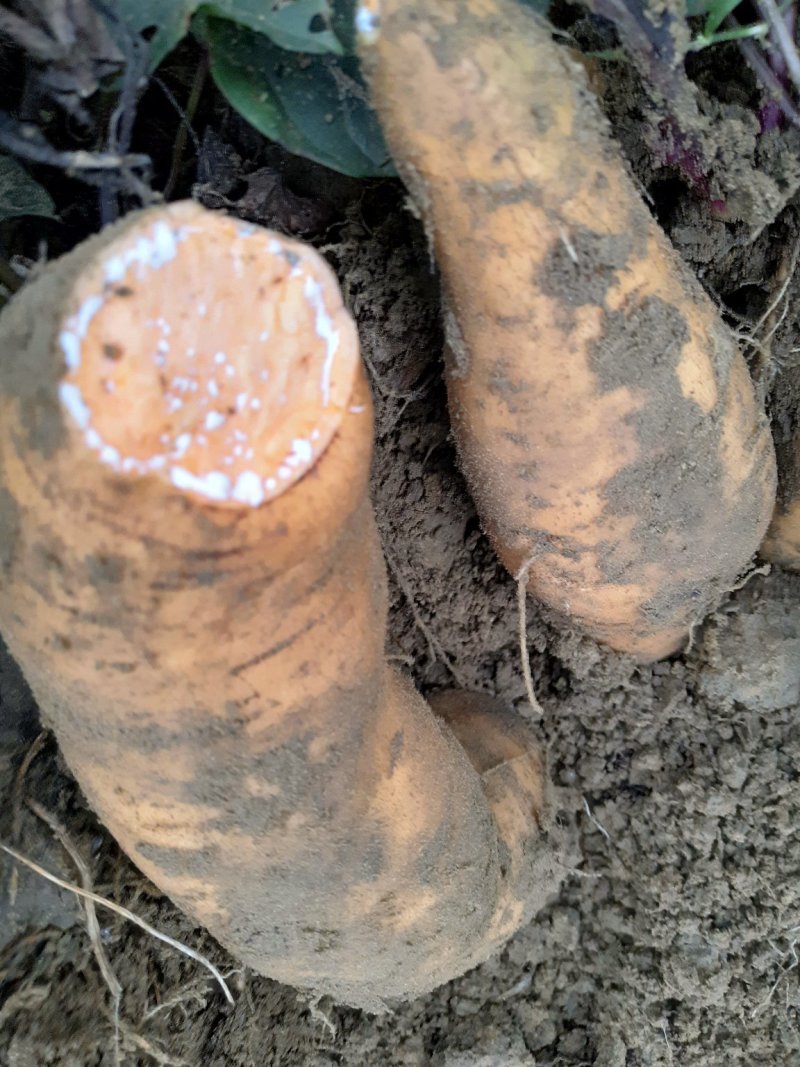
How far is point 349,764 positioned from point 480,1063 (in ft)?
2.44

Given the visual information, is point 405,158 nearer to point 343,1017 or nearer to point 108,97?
point 108,97

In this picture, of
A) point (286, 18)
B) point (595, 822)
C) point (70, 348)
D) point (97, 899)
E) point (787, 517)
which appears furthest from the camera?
point (595, 822)

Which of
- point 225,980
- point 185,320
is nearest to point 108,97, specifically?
point 185,320

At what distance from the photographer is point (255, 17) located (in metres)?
0.80

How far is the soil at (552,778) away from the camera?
1.04 meters

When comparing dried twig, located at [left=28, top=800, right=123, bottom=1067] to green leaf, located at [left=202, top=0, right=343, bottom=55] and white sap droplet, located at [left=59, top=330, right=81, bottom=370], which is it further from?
green leaf, located at [left=202, top=0, right=343, bottom=55]

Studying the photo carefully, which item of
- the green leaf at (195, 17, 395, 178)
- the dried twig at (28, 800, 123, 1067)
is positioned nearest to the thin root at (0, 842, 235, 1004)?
the dried twig at (28, 800, 123, 1067)

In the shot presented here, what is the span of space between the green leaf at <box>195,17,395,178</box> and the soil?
0.10 m

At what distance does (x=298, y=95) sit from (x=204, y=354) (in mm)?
467

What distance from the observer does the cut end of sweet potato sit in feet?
1.89

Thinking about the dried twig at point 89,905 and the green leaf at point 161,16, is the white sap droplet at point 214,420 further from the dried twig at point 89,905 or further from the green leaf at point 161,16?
the dried twig at point 89,905

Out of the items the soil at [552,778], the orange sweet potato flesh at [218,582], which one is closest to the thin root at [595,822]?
the soil at [552,778]

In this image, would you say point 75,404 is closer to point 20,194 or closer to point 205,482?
point 205,482

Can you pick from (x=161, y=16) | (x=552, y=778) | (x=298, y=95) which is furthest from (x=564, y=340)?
(x=552, y=778)
